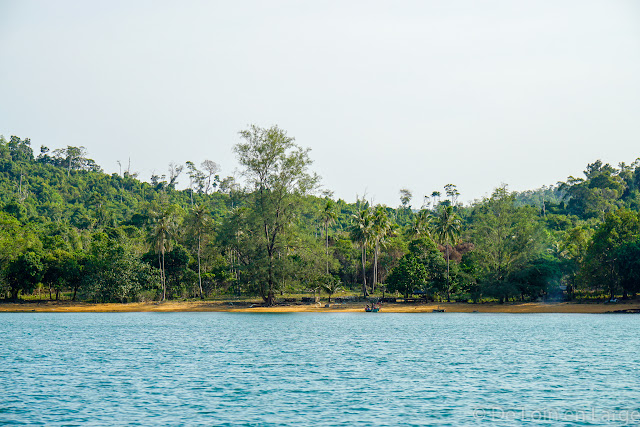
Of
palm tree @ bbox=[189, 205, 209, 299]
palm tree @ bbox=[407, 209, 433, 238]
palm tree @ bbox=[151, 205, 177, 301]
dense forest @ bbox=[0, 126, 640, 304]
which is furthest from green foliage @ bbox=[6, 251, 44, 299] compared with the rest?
palm tree @ bbox=[407, 209, 433, 238]

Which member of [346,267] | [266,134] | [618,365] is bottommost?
[618,365]

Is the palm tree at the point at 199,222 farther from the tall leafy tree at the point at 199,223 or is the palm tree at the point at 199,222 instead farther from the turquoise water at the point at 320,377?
the turquoise water at the point at 320,377

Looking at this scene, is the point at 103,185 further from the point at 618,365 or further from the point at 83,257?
the point at 618,365

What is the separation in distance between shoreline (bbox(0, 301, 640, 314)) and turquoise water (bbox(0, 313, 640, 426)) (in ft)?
112

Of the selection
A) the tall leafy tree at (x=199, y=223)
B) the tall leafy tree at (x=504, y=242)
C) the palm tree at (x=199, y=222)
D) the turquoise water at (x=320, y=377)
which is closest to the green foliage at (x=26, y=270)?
the tall leafy tree at (x=199, y=223)

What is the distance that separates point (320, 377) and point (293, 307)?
2480 inches

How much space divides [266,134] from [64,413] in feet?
237

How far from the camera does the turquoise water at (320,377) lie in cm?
2211

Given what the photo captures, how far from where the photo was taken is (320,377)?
30.8 metres

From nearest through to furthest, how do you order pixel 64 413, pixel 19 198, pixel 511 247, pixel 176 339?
pixel 64 413
pixel 176 339
pixel 511 247
pixel 19 198

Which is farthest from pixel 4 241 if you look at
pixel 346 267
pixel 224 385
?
pixel 224 385

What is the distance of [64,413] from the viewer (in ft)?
72.7

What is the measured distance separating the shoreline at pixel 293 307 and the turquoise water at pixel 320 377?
34.3 metres

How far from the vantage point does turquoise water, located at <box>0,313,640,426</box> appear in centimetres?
2211
